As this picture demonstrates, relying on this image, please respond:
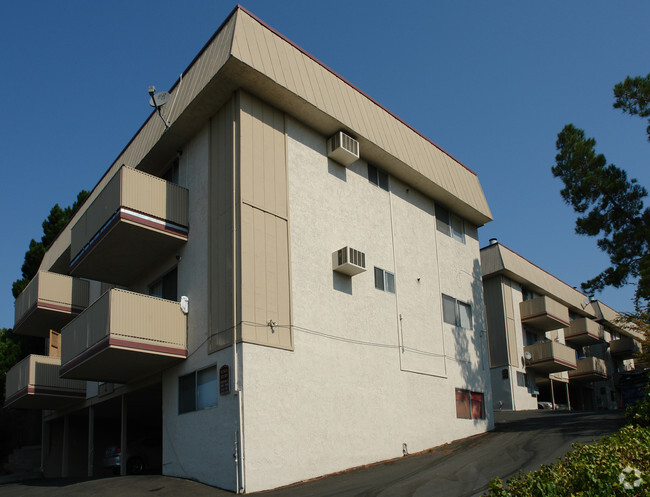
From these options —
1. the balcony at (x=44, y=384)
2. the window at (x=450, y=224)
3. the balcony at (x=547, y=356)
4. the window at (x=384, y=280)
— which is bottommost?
the balcony at (x=44, y=384)

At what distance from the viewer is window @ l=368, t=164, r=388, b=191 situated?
18.9 meters

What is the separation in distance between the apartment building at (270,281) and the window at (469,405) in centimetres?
7

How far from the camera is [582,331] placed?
37.6 m

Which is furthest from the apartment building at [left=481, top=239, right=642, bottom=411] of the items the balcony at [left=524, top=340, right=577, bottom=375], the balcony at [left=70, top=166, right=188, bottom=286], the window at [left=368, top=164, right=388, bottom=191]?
the balcony at [left=70, top=166, right=188, bottom=286]

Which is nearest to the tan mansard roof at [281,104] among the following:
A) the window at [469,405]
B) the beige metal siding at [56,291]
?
the beige metal siding at [56,291]

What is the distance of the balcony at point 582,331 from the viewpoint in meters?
37.7

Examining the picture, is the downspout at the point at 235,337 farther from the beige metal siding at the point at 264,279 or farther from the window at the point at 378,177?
the window at the point at 378,177

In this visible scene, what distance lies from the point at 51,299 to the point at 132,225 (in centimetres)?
899

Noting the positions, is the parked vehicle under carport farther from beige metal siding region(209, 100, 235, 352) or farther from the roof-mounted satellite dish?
the roof-mounted satellite dish

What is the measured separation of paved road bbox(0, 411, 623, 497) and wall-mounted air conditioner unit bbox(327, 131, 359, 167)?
8319 mm

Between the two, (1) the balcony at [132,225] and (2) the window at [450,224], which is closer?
(1) the balcony at [132,225]

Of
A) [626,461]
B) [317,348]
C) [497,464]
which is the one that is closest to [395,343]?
[317,348]

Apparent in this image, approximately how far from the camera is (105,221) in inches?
622

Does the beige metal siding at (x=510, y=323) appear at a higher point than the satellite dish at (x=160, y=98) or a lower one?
lower
